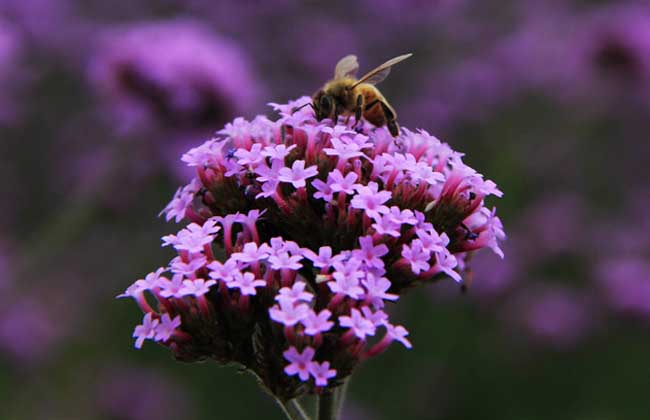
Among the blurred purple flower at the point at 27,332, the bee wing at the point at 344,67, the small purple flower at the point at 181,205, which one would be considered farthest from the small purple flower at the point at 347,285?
the blurred purple flower at the point at 27,332

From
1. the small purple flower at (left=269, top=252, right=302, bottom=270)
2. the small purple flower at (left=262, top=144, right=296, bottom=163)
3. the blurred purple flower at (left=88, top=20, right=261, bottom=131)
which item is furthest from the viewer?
the blurred purple flower at (left=88, top=20, right=261, bottom=131)

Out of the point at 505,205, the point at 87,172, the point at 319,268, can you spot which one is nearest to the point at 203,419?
the point at 87,172

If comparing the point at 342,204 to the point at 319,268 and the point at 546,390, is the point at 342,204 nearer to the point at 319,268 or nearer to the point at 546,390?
the point at 319,268

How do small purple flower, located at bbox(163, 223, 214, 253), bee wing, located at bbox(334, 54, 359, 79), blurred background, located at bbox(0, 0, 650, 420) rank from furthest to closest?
blurred background, located at bbox(0, 0, 650, 420), bee wing, located at bbox(334, 54, 359, 79), small purple flower, located at bbox(163, 223, 214, 253)

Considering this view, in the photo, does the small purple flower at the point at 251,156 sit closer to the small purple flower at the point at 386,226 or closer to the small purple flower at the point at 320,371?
the small purple flower at the point at 386,226

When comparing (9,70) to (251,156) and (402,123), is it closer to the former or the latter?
(402,123)

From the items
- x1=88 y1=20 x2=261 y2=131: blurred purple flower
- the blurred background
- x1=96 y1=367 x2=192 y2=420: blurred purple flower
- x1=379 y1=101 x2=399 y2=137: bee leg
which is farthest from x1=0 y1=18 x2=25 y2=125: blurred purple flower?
x1=379 y1=101 x2=399 y2=137: bee leg

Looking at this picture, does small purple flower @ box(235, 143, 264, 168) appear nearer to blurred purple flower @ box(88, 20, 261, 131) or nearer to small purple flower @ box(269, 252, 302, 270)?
small purple flower @ box(269, 252, 302, 270)

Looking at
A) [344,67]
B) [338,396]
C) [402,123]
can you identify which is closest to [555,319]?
[402,123]
